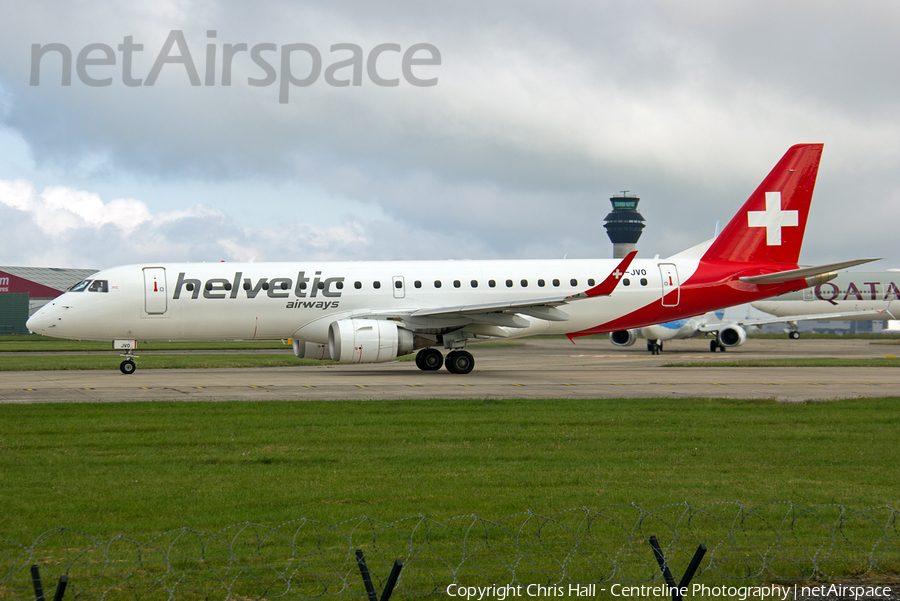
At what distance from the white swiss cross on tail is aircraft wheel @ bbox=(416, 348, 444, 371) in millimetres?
11648

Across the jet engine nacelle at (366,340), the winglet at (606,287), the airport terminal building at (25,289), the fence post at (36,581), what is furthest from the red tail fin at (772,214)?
the airport terminal building at (25,289)

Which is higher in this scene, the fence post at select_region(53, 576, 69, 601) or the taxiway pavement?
the taxiway pavement

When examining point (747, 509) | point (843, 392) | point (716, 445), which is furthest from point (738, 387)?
point (747, 509)

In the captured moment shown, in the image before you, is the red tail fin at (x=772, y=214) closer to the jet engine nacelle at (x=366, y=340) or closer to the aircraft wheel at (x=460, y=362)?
the aircraft wheel at (x=460, y=362)

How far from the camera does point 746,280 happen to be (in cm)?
2667

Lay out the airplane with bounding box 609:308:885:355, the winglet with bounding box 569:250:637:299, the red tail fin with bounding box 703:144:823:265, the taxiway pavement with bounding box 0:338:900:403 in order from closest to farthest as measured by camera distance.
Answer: the taxiway pavement with bounding box 0:338:900:403 → the winglet with bounding box 569:250:637:299 → the red tail fin with bounding box 703:144:823:265 → the airplane with bounding box 609:308:885:355

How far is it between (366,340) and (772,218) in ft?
48.6

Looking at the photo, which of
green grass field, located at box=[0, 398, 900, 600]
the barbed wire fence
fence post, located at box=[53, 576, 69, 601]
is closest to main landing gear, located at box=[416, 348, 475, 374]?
green grass field, located at box=[0, 398, 900, 600]

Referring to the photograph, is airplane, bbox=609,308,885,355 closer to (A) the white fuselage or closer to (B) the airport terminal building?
(A) the white fuselage

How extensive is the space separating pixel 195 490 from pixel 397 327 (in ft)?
48.3

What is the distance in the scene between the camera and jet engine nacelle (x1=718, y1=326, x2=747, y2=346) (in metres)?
44.8


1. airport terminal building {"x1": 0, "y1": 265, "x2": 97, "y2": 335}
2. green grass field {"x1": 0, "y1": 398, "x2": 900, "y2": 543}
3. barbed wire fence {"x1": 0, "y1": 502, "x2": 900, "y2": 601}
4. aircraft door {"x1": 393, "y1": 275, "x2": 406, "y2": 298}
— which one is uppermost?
airport terminal building {"x1": 0, "y1": 265, "x2": 97, "y2": 335}

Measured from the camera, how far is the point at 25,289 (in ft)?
320

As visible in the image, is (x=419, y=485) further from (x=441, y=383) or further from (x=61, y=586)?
(x=441, y=383)
